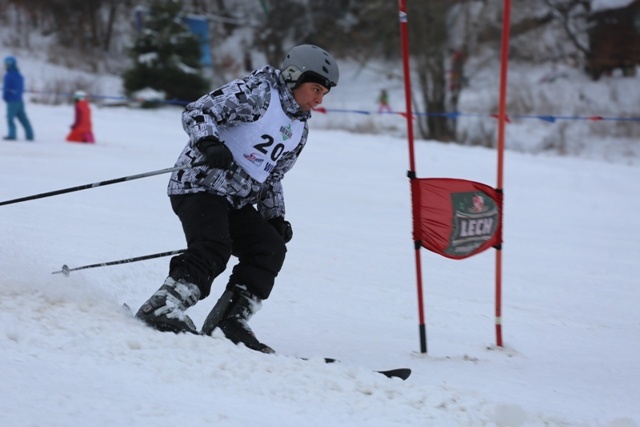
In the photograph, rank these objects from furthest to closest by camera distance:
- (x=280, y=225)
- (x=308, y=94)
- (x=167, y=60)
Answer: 1. (x=167, y=60)
2. (x=280, y=225)
3. (x=308, y=94)

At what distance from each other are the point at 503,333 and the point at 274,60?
93.5 feet

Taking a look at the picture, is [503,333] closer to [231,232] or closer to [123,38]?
[231,232]

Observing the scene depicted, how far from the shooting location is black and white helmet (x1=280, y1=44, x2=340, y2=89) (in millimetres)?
4152

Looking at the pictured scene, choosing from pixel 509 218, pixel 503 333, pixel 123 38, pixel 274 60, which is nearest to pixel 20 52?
pixel 123 38

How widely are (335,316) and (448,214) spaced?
1384mm

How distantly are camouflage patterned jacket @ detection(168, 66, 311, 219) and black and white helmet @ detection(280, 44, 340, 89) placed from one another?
7cm

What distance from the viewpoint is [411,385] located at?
3.62m

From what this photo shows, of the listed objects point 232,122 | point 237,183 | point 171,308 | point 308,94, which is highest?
point 308,94

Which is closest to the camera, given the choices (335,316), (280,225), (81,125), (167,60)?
(280,225)

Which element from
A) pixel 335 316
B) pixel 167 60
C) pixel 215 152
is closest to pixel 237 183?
pixel 215 152

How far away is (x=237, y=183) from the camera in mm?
4258

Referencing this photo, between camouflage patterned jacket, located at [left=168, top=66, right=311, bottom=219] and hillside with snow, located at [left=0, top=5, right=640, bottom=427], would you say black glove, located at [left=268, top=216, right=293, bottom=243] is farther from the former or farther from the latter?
hillside with snow, located at [left=0, top=5, right=640, bottom=427]

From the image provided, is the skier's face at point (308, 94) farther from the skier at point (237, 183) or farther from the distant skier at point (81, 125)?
the distant skier at point (81, 125)

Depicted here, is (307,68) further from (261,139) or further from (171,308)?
(171,308)
